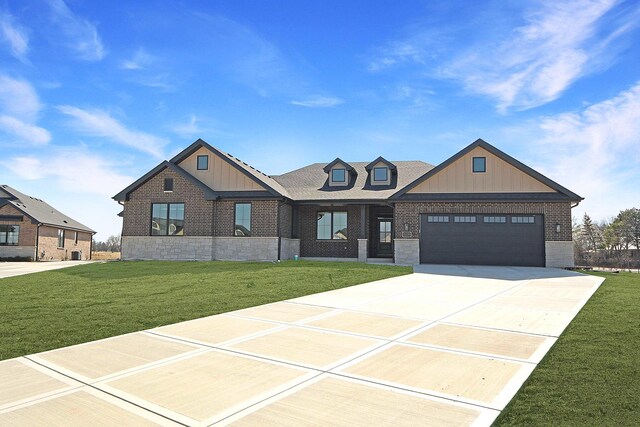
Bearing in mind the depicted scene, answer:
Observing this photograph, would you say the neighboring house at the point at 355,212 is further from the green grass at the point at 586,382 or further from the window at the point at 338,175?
the green grass at the point at 586,382

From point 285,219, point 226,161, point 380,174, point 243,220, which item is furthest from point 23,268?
point 380,174

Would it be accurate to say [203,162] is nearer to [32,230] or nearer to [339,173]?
[339,173]

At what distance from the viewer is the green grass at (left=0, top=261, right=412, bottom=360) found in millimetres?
6340

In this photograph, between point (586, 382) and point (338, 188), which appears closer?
point (586, 382)

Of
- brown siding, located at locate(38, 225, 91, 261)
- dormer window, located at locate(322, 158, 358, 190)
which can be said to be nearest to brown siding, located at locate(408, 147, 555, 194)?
dormer window, located at locate(322, 158, 358, 190)

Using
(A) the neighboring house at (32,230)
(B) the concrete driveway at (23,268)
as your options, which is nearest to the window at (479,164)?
(B) the concrete driveway at (23,268)

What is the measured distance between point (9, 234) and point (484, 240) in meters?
29.4

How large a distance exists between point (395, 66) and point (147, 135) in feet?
35.7

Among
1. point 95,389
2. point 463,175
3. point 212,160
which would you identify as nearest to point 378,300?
point 95,389

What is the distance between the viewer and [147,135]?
60.5 feet

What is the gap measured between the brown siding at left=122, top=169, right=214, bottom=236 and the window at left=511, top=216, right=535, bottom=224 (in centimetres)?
1478

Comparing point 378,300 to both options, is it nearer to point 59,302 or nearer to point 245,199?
point 59,302

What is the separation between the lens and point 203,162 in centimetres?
2327

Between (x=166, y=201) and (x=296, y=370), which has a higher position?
(x=166, y=201)
